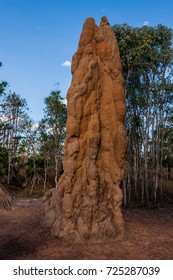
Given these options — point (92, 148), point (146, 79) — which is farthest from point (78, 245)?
point (146, 79)

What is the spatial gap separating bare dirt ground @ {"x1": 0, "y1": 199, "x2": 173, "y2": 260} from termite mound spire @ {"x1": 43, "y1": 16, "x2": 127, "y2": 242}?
0.47m

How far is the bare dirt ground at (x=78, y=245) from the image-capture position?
867 centimetres

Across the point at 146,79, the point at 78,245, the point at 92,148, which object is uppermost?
the point at 146,79

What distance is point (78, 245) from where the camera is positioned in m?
9.58

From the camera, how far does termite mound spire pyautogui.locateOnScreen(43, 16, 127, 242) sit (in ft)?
33.4

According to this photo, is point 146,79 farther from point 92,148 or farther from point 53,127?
point 92,148

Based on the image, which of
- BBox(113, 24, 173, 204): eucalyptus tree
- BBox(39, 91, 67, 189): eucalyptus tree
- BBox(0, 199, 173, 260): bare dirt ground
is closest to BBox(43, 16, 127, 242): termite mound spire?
BBox(0, 199, 173, 260): bare dirt ground

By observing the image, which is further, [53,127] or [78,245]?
[53,127]

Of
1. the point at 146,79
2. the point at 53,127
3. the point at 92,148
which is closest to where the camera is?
the point at 92,148

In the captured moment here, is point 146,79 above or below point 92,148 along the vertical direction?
above

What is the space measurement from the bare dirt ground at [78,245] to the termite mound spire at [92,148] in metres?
0.47

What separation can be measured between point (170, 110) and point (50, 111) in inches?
350

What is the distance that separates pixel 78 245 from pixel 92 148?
10.1ft

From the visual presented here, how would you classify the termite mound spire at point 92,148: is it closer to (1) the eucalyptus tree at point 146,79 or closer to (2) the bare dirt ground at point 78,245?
(2) the bare dirt ground at point 78,245
